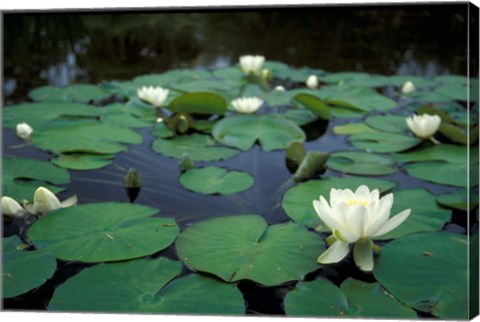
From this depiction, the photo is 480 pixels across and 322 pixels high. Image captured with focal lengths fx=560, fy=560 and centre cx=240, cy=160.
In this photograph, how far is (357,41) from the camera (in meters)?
3.82

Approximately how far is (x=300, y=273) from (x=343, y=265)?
0.35 ft

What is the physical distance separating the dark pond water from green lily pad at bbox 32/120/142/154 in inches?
2.0

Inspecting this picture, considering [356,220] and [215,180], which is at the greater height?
[356,220]

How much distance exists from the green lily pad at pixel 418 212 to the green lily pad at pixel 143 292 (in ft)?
1.45

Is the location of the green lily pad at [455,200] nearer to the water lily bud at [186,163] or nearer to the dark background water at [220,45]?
the water lily bud at [186,163]

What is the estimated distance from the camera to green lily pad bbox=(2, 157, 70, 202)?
5.03ft

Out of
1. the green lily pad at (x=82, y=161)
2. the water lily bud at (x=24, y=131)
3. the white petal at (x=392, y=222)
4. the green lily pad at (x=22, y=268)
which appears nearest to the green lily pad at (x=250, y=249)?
the white petal at (x=392, y=222)

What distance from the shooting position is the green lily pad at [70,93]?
257 cm

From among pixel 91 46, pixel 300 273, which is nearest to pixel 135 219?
pixel 300 273

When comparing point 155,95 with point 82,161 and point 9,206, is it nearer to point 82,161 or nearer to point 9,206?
point 82,161

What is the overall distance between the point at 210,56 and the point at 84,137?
1.77 metres

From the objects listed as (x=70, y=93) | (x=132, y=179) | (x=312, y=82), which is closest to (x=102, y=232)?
(x=132, y=179)

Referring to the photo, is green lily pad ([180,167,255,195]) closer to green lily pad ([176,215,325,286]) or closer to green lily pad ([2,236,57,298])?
green lily pad ([176,215,325,286])

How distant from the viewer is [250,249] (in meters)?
1.24
